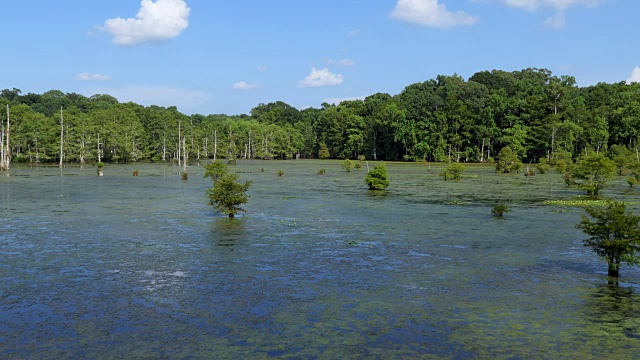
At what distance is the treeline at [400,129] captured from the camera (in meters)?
102

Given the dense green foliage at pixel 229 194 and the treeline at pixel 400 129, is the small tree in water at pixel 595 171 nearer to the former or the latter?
the dense green foliage at pixel 229 194

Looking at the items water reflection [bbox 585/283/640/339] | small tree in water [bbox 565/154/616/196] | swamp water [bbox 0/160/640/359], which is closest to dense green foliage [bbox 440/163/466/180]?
small tree in water [bbox 565/154/616/196]

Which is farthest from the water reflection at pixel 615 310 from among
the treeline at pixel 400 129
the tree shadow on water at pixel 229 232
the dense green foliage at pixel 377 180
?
the treeline at pixel 400 129

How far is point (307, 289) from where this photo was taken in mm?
14406

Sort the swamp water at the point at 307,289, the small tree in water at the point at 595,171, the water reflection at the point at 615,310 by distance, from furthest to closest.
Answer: the small tree in water at the point at 595,171, the water reflection at the point at 615,310, the swamp water at the point at 307,289

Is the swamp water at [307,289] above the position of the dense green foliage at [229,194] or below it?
below

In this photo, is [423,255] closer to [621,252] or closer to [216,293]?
[621,252]

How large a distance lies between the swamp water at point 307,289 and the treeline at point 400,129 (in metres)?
64.8

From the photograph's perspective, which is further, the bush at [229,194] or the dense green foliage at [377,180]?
the dense green foliage at [377,180]

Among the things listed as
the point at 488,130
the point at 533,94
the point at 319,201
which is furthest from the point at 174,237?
the point at 533,94

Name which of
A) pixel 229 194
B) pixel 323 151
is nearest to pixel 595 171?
pixel 229 194

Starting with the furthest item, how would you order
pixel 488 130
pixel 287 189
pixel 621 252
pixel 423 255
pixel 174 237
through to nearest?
pixel 488 130 < pixel 287 189 < pixel 174 237 < pixel 423 255 < pixel 621 252

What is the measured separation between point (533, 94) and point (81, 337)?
5000 inches

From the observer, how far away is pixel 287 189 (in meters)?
48.2
